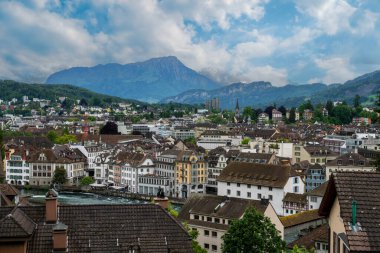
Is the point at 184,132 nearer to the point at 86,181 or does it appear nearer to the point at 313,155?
the point at 86,181

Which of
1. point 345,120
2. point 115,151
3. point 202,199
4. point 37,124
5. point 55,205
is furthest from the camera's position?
point 37,124

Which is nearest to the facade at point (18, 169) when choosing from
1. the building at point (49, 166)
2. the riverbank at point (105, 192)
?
the building at point (49, 166)

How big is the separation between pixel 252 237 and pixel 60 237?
13.2 m

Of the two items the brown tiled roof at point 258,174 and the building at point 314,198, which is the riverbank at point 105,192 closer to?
the brown tiled roof at point 258,174

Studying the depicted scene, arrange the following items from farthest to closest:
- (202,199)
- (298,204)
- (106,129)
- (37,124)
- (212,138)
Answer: (37,124) → (106,129) → (212,138) → (298,204) → (202,199)

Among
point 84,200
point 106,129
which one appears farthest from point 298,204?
point 106,129

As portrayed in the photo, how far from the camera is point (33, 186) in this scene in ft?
317

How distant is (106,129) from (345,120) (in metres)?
72.0

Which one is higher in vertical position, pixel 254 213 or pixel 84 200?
pixel 254 213

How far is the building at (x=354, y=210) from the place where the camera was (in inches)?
407

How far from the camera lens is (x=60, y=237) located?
17.4 meters

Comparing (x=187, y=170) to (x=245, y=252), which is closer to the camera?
(x=245, y=252)

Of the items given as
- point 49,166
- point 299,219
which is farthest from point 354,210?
point 49,166

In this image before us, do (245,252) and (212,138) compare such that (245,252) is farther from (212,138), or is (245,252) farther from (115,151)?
(212,138)
